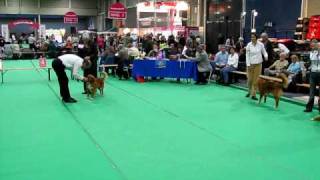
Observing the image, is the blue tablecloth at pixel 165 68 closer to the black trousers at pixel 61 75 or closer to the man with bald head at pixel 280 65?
the man with bald head at pixel 280 65

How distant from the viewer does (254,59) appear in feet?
32.1

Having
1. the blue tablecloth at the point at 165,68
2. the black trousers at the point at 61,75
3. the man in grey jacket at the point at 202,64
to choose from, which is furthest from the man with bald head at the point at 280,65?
the black trousers at the point at 61,75

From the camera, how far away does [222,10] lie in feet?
69.5

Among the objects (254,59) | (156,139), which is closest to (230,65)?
(254,59)

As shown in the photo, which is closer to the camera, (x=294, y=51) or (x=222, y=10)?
(x=294, y=51)

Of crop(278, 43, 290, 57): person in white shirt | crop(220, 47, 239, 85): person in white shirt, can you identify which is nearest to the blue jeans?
crop(220, 47, 239, 85): person in white shirt

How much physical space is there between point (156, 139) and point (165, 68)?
23.9 feet

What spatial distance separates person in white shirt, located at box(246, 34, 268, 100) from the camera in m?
9.70

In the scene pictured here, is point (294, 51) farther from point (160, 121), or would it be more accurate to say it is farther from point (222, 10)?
point (222, 10)

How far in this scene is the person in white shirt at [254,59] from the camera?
9.70 metres

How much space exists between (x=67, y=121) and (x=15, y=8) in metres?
33.7

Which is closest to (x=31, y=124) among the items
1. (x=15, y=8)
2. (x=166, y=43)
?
(x=166, y=43)

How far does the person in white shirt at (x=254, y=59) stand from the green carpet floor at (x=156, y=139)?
0.45m

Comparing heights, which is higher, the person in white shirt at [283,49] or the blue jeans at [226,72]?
the person in white shirt at [283,49]
